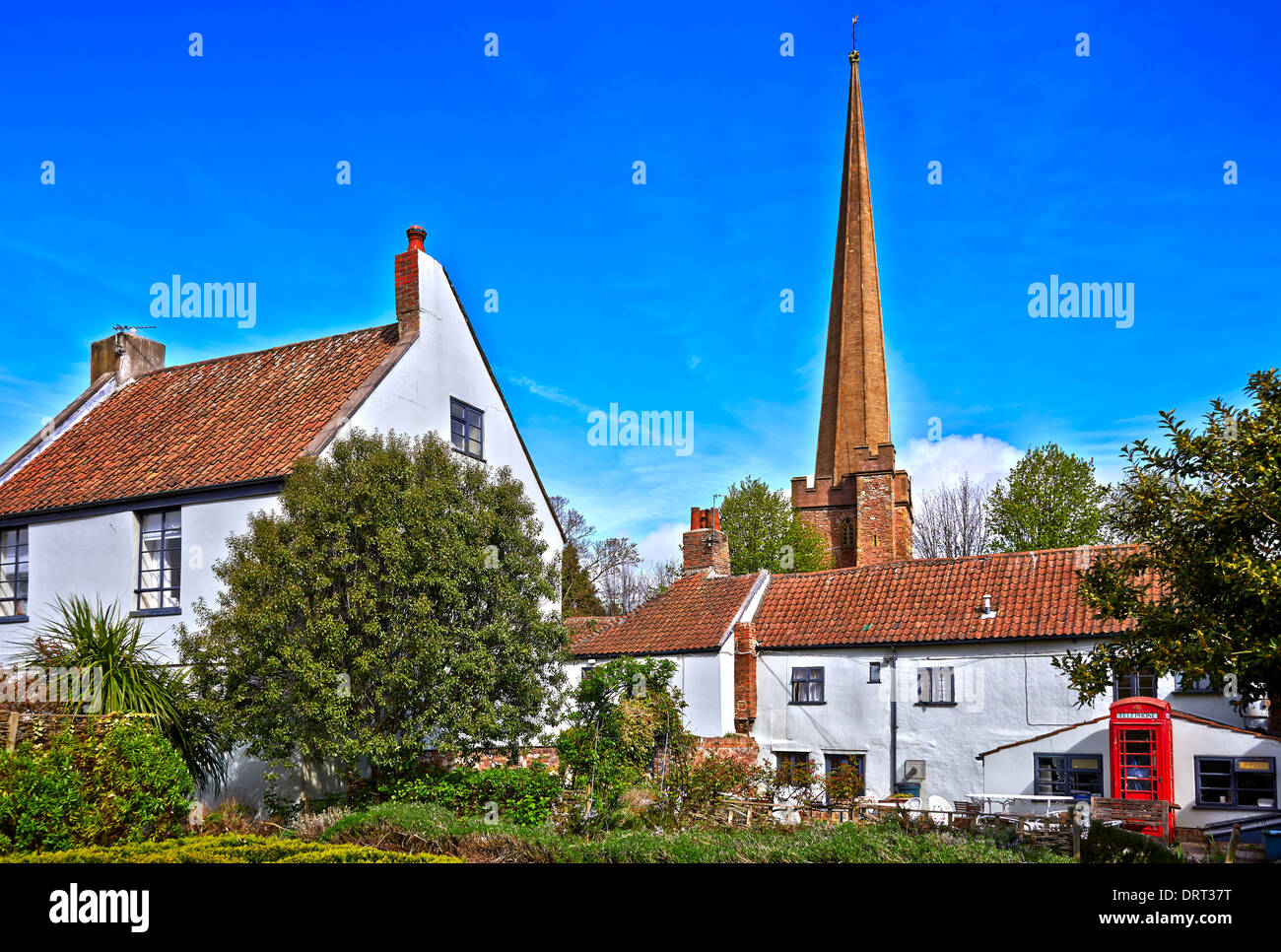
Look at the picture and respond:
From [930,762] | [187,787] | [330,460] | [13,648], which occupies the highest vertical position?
[330,460]

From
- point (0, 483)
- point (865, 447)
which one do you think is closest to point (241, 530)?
point (0, 483)

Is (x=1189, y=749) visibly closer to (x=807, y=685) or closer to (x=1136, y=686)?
(x=1136, y=686)

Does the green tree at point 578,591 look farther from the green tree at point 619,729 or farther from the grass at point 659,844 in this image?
the grass at point 659,844

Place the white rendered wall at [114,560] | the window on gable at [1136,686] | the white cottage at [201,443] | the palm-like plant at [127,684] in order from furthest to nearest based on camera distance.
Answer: the window on gable at [1136,686] → the white cottage at [201,443] → the white rendered wall at [114,560] → the palm-like plant at [127,684]

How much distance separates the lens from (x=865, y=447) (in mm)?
58406

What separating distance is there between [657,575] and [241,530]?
4849 cm

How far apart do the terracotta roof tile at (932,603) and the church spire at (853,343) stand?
28270 millimetres

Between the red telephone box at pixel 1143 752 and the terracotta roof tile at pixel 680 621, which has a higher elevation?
the terracotta roof tile at pixel 680 621

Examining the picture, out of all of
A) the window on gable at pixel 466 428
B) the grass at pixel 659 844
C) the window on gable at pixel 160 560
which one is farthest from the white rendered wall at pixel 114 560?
the grass at pixel 659 844

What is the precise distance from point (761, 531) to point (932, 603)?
81.0ft

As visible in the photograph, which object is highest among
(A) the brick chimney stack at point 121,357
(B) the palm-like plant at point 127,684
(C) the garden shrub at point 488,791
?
(A) the brick chimney stack at point 121,357

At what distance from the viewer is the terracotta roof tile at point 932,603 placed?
26438 mm

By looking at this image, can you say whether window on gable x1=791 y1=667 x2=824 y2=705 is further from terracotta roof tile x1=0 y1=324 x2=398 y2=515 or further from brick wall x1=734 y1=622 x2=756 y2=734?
terracotta roof tile x1=0 y1=324 x2=398 y2=515
